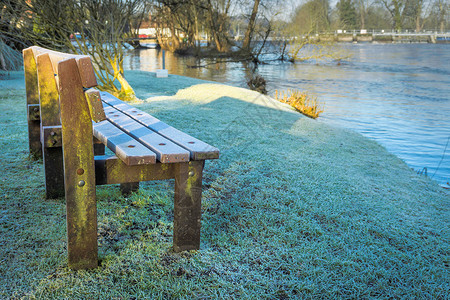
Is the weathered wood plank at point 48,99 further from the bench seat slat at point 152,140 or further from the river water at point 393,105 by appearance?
the river water at point 393,105

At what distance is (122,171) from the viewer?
2252mm

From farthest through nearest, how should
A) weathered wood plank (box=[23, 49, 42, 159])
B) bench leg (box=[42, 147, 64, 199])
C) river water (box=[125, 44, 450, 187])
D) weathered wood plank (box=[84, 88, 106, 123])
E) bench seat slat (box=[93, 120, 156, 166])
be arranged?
river water (box=[125, 44, 450, 187]) < weathered wood plank (box=[23, 49, 42, 159]) < bench leg (box=[42, 147, 64, 199]) < bench seat slat (box=[93, 120, 156, 166]) < weathered wood plank (box=[84, 88, 106, 123])

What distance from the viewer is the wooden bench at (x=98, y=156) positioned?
1.91 m

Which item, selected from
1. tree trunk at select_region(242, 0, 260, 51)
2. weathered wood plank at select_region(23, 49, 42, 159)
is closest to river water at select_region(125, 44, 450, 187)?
tree trunk at select_region(242, 0, 260, 51)

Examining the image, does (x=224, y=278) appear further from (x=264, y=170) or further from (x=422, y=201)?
(x=422, y=201)

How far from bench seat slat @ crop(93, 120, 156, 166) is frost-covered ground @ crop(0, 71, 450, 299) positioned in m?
0.71

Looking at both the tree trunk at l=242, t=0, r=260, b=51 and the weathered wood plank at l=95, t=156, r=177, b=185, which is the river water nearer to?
the tree trunk at l=242, t=0, r=260, b=51

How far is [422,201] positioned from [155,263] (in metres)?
3.11

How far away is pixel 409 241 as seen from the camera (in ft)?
10.0

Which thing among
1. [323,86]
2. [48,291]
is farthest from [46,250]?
[323,86]

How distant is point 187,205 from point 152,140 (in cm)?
45

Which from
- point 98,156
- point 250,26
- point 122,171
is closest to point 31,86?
point 98,156

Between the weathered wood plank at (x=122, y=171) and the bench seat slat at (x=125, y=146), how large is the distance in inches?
3.1

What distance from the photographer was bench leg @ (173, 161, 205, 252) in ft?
7.63
